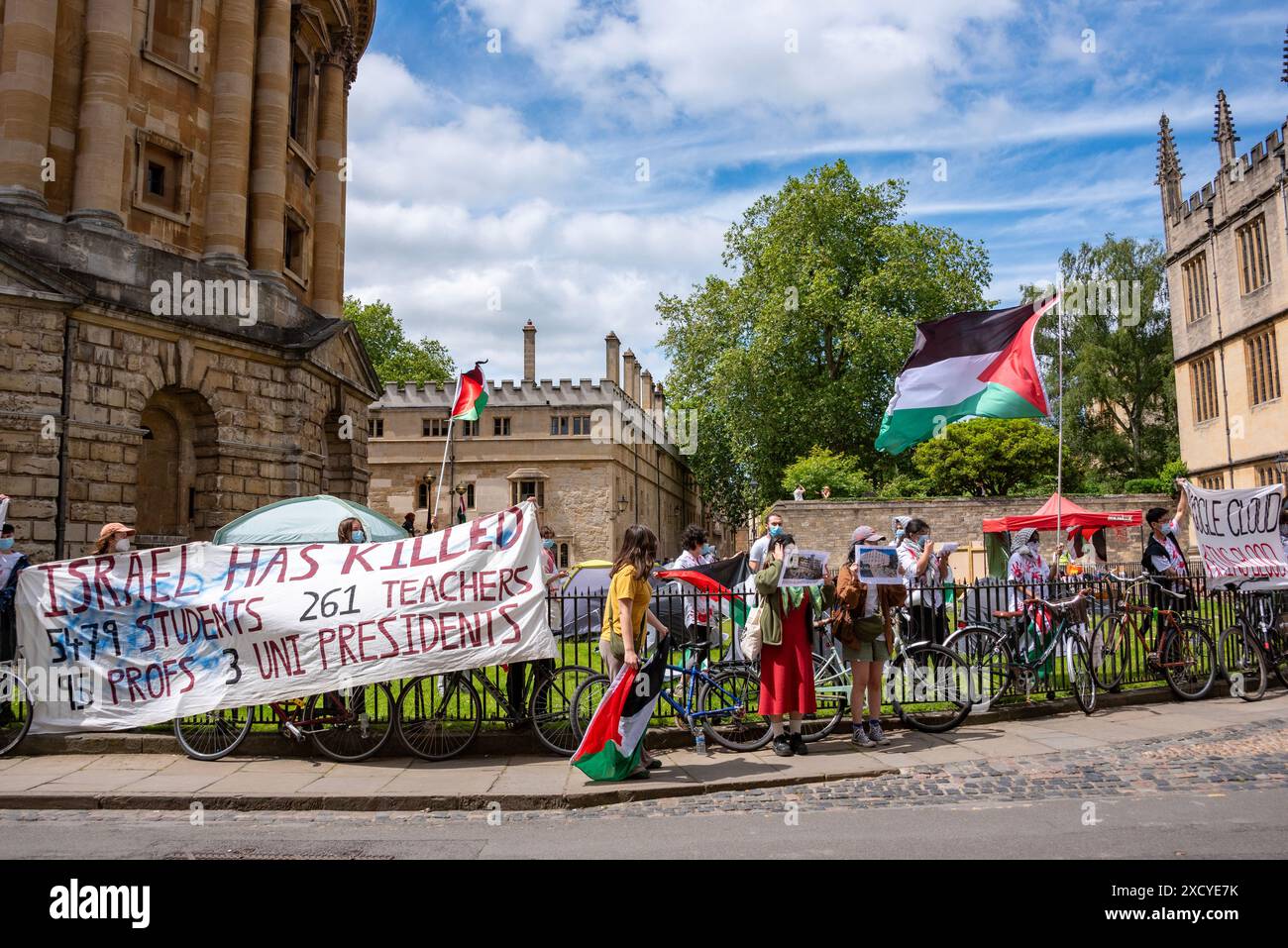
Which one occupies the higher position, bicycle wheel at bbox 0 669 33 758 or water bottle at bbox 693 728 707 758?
bicycle wheel at bbox 0 669 33 758

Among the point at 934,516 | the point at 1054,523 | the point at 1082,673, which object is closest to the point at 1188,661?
the point at 1082,673

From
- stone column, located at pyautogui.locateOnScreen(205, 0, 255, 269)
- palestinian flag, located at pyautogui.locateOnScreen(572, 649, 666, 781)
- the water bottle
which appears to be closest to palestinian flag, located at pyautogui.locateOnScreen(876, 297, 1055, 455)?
the water bottle

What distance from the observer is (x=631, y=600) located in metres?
8.30

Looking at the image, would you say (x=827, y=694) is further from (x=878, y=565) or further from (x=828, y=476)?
(x=828, y=476)

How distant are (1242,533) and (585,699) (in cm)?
925

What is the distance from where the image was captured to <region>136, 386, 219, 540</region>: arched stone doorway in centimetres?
2022

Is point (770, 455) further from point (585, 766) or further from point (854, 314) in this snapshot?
point (585, 766)

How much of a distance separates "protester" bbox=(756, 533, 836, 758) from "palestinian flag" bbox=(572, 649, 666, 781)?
1369 mm

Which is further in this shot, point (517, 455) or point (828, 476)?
point (517, 455)

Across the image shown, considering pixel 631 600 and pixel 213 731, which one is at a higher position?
pixel 631 600

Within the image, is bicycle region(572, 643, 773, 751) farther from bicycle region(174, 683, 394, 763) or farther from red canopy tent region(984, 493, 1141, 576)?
red canopy tent region(984, 493, 1141, 576)

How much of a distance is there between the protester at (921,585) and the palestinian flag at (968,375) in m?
1.28

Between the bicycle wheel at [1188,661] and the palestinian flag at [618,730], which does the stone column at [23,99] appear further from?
the bicycle wheel at [1188,661]

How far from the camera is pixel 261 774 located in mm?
8453
